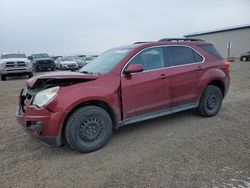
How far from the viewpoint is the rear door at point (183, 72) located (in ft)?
16.3

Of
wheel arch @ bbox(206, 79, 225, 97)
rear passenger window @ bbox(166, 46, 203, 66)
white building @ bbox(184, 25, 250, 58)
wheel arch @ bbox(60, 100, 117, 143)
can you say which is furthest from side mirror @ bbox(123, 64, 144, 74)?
white building @ bbox(184, 25, 250, 58)

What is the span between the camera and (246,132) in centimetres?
466

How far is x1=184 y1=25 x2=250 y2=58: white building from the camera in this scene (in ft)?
128

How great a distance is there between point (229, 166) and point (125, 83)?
2.06 meters

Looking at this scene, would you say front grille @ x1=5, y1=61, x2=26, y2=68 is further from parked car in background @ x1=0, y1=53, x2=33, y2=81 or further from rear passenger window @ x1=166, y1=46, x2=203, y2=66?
rear passenger window @ x1=166, y1=46, x2=203, y2=66

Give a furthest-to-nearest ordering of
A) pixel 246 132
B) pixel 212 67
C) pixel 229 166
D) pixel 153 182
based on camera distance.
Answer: pixel 212 67 → pixel 246 132 → pixel 229 166 → pixel 153 182

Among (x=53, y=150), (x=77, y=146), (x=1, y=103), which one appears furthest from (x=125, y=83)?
(x=1, y=103)

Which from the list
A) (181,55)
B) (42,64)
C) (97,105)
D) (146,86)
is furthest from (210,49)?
(42,64)

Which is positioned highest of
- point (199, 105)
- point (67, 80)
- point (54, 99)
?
point (67, 80)

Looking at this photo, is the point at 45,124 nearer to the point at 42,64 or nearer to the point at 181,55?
the point at 181,55

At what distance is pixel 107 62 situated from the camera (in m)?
4.82

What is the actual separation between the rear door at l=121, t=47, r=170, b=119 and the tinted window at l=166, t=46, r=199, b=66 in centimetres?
22

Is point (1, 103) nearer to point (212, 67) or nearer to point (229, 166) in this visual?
point (212, 67)

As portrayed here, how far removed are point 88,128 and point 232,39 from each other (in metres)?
43.0
